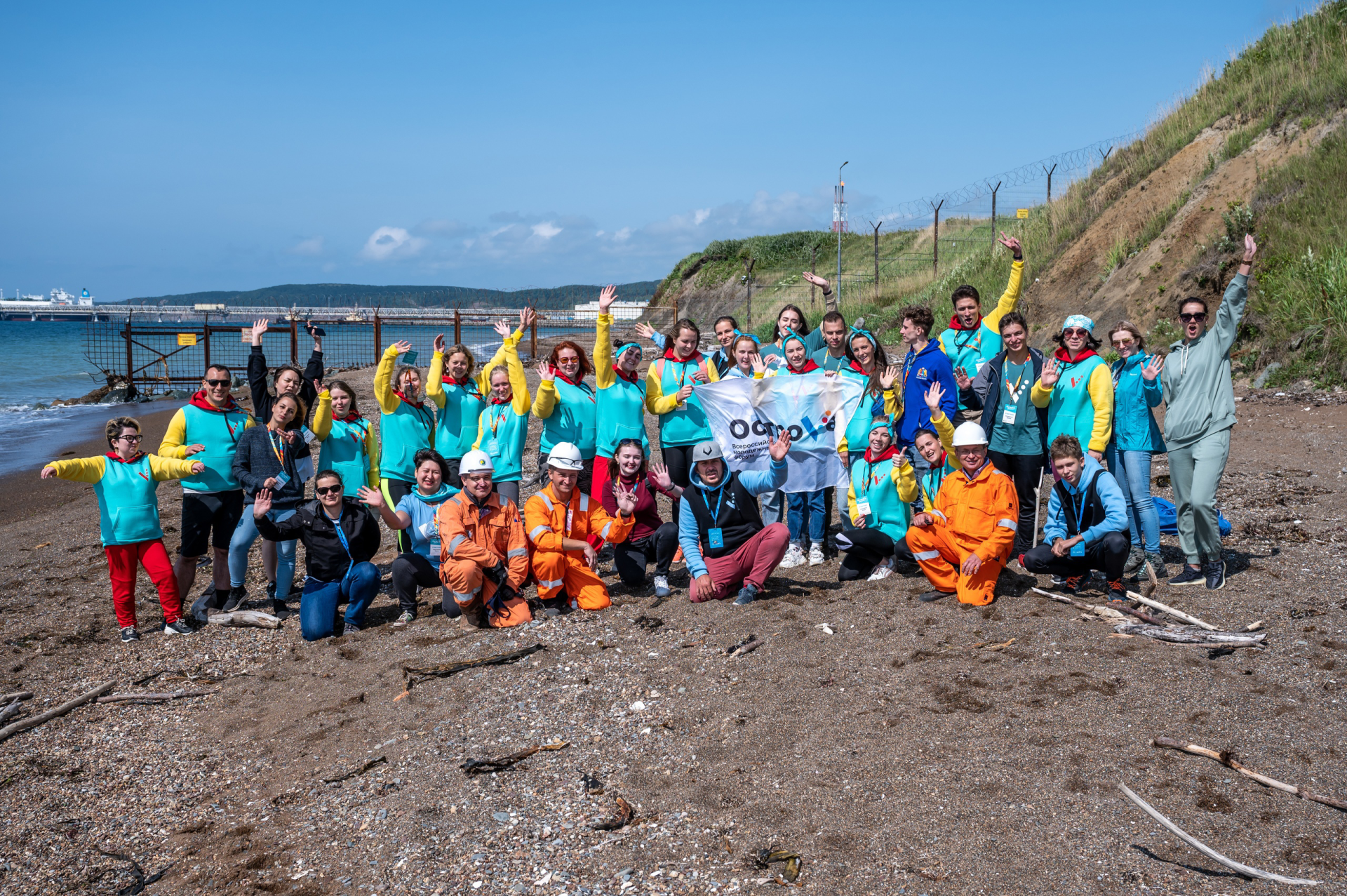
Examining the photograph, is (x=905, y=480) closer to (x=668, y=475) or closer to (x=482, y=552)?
(x=668, y=475)

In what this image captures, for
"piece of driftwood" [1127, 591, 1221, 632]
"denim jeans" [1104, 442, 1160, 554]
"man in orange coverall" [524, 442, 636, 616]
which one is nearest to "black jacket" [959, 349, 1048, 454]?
"denim jeans" [1104, 442, 1160, 554]

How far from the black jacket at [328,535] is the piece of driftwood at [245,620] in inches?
22.6

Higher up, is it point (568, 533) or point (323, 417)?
point (323, 417)

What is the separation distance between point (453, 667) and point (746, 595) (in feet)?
7.44

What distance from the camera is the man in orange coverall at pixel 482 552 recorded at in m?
7.08

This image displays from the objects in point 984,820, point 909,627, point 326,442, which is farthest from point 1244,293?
point 326,442

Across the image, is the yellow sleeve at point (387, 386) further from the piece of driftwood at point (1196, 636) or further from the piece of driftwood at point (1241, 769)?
the piece of driftwood at point (1241, 769)

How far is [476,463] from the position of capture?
7141mm

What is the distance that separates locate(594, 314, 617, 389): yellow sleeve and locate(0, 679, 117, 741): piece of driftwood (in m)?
4.28

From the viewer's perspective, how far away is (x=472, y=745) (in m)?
5.43

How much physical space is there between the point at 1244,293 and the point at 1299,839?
13.2 feet

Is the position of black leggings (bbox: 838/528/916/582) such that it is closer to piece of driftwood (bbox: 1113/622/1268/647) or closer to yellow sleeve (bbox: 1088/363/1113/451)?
yellow sleeve (bbox: 1088/363/1113/451)

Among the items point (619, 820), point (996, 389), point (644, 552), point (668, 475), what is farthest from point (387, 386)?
point (996, 389)

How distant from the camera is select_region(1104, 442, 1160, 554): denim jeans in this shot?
23.1ft
